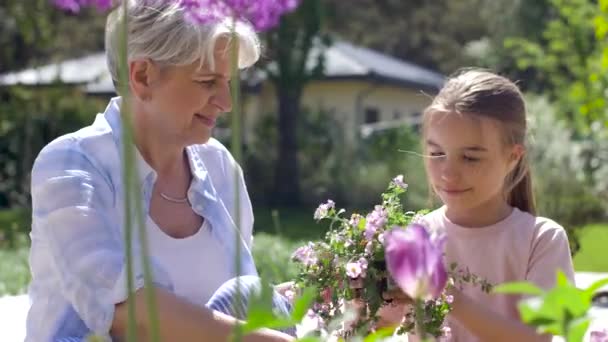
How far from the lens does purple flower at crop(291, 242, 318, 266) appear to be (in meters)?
2.01

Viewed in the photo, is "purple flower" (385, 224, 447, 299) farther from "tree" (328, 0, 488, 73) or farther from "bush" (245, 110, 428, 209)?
"tree" (328, 0, 488, 73)

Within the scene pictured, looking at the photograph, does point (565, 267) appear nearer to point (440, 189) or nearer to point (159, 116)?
point (440, 189)

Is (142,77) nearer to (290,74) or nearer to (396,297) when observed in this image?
(396,297)

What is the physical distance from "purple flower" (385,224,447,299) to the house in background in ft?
58.1

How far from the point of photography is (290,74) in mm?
18297

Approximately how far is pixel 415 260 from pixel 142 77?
1.45m

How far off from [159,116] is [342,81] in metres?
20.4

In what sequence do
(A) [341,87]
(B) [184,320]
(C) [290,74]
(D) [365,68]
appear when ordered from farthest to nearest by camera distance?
(A) [341,87] < (D) [365,68] < (C) [290,74] < (B) [184,320]

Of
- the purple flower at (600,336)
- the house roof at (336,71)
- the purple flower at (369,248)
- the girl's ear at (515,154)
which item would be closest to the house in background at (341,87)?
the house roof at (336,71)

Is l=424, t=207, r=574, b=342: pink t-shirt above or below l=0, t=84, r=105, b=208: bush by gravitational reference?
above

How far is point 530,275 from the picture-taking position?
2.47 m

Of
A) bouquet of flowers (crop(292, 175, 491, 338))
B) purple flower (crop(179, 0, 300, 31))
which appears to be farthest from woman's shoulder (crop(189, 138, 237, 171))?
purple flower (crop(179, 0, 300, 31))

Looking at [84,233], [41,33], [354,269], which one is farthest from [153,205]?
[41,33]

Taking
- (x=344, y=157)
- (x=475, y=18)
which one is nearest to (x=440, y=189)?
(x=344, y=157)
